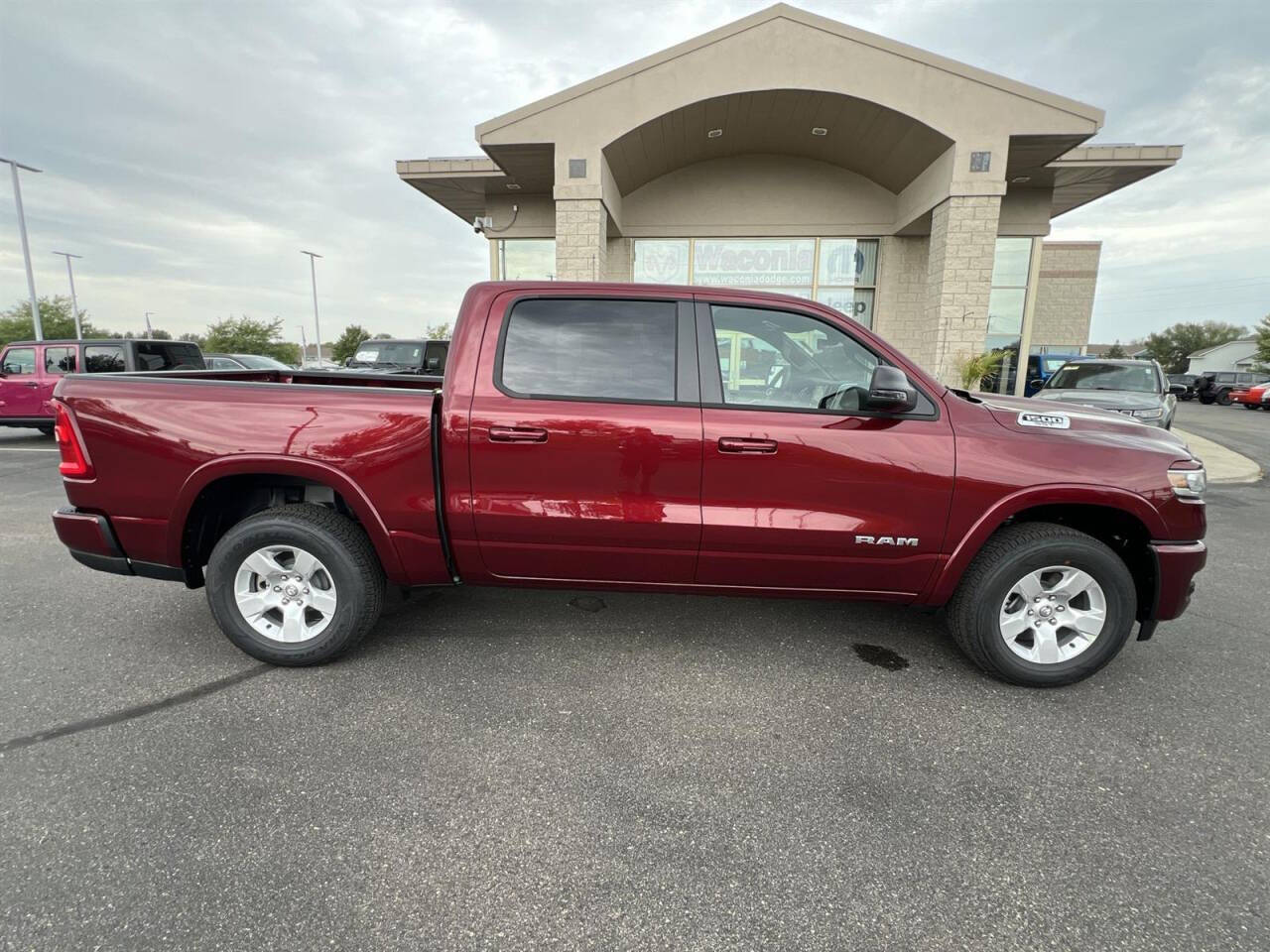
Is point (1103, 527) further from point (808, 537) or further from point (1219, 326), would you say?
point (1219, 326)

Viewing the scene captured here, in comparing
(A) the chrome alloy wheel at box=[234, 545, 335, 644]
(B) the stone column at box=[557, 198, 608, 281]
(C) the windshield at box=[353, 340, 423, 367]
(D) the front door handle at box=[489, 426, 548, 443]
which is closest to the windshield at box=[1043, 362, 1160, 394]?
(B) the stone column at box=[557, 198, 608, 281]

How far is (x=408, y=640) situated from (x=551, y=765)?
4.72 feet

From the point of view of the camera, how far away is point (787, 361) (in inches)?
125

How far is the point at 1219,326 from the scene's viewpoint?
80.4 metres

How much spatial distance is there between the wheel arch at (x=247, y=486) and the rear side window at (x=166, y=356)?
8505 mm

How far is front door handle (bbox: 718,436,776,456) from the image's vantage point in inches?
115

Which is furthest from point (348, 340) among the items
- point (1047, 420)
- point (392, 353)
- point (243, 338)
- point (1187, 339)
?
point (1187, 339)

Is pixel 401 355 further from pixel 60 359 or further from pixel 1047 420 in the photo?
pixel 1047 420

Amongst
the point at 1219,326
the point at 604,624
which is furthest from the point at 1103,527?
the point at 1219,326

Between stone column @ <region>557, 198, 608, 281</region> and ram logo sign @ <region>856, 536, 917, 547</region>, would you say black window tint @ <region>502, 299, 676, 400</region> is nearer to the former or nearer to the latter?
ram logo sign @ <region>856, 536, 917, 547</region>

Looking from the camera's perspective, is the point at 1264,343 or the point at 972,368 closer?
the point at 972,368

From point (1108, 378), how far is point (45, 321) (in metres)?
58.2

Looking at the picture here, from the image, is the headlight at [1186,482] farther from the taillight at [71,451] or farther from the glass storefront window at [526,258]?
the glass storefront window at [526,258]

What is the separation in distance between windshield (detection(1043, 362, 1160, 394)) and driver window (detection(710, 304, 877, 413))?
9.60 m
